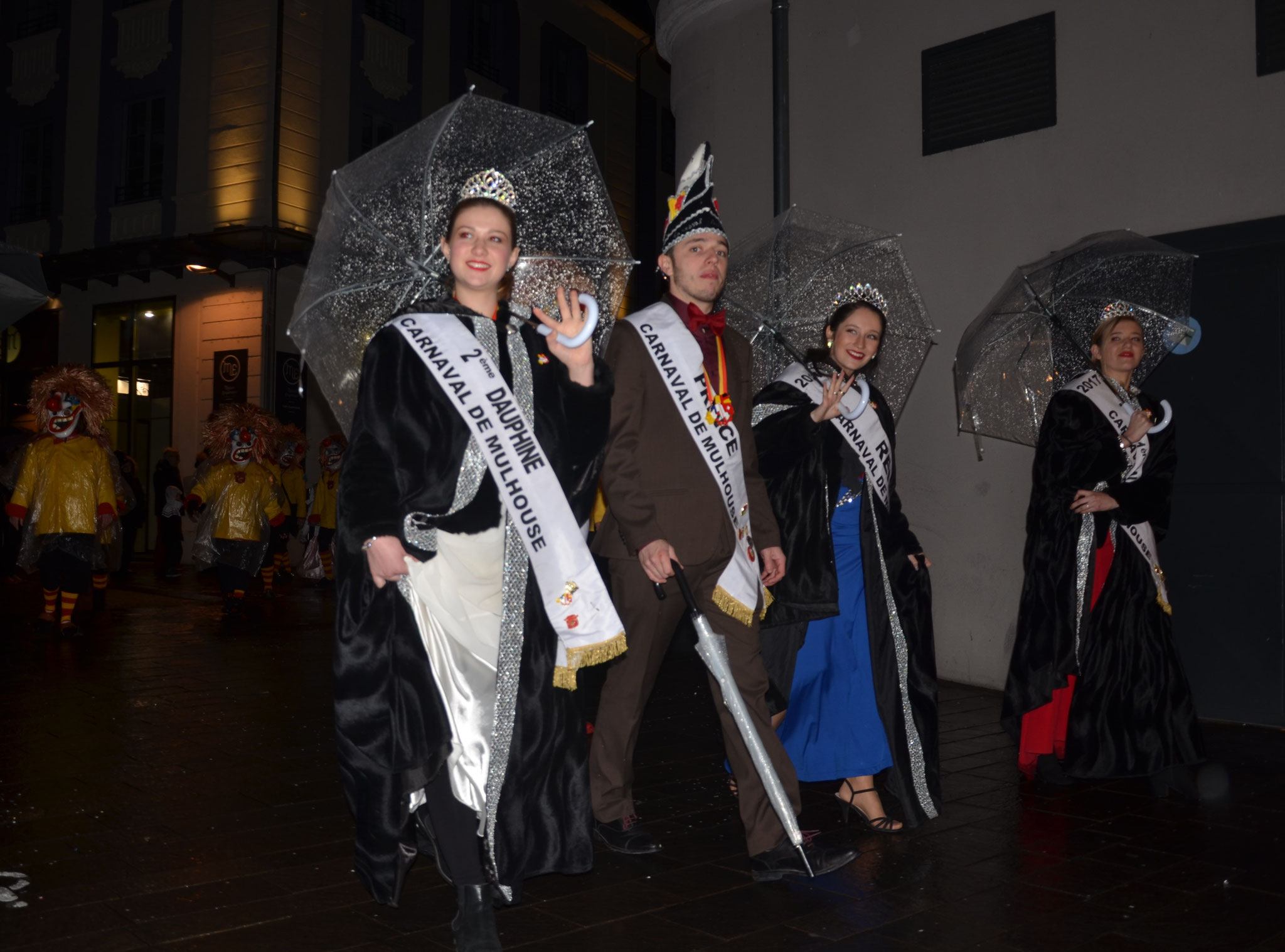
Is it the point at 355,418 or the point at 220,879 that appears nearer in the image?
the point at 355,418

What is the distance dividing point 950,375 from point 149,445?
50.9ft

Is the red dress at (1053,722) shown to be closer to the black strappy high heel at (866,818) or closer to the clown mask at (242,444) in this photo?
the black strappy high heel at (866,818)

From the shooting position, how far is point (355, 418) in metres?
3.00

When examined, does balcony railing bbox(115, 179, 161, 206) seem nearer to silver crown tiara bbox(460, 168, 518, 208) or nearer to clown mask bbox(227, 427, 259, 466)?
clown mask bbox(227, 427, 259, 466)

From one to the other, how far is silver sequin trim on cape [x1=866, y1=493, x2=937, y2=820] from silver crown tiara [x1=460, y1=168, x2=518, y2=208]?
175 centimetres

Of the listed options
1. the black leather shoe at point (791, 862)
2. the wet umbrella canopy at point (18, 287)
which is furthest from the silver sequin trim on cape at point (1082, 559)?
the wet umbrella canopy at point (18, 287)

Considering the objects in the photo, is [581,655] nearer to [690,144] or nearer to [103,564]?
[690,144]

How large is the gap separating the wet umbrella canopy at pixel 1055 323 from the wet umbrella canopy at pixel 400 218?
2463 mm

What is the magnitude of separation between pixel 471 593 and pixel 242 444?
842 cm

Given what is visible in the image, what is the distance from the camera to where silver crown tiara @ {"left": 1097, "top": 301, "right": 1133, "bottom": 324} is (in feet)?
16.7

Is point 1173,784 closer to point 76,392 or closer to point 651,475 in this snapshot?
point 651,475

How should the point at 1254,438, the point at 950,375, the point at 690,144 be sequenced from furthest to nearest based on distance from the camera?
the point at 690,144, the point at 950,375, the point at 1254,438

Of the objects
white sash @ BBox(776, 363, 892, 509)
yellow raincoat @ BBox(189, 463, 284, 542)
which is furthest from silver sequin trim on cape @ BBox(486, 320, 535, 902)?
yellow raincoat @ BBox(189, 463, 284, 542)

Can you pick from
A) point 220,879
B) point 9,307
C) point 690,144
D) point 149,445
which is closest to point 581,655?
point 220,879
